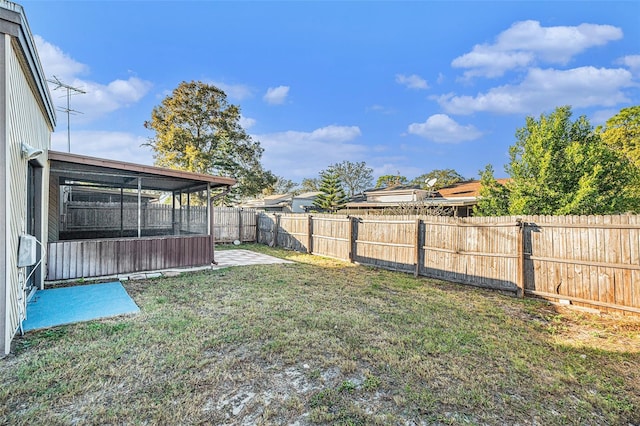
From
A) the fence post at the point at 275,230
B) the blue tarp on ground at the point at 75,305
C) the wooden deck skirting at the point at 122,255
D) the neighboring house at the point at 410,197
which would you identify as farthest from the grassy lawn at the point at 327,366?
the neighboring house at the point at 410,197

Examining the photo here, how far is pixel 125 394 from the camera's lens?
2.32 m

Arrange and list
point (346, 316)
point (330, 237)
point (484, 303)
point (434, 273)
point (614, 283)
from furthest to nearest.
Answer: point (330, 237) → point (434, 273) → point (484, 303) → point (614, 283) → point (346, 316)

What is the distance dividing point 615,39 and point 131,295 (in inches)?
671

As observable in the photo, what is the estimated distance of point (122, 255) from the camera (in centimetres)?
659

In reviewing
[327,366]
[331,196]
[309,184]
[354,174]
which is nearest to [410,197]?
[331,196]

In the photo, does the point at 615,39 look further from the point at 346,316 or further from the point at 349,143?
the point at 349,143

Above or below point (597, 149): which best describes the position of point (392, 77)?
above

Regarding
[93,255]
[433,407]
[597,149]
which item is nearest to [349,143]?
[597,149]

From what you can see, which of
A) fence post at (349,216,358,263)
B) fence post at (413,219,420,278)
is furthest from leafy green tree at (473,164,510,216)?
fence post at (349,216,358,263)

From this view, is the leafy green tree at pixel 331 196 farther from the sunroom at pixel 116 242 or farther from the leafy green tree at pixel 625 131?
the leafy green tree at pixel 625 131

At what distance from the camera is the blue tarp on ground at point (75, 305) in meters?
3.92

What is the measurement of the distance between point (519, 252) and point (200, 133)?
2036cm

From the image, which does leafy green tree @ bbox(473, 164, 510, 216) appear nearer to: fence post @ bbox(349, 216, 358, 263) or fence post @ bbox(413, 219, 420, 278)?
fence post @ bbox(413, 219, 420, 278)

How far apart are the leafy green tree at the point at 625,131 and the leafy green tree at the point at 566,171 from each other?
1045cm
